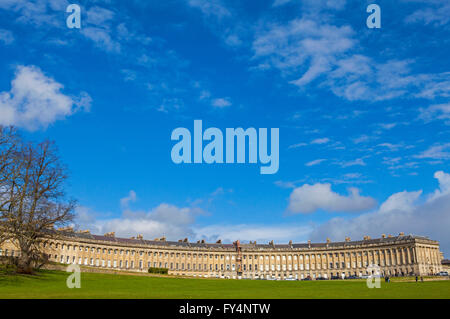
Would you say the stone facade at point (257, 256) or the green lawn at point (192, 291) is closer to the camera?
the green lawn at point (192, 291)

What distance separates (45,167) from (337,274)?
105177mm

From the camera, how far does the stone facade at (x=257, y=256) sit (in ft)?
375

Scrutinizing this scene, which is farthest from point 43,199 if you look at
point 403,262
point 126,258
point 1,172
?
point 403,262

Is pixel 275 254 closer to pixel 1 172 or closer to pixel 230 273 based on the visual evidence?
pixel 230 273

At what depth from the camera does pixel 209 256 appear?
133625 millimetres

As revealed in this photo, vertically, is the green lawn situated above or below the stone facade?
below

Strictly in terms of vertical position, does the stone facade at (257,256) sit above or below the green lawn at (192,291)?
above

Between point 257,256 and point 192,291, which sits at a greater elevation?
point 257,256

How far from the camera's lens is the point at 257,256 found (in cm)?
13625

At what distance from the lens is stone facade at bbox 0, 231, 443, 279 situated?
114375mm

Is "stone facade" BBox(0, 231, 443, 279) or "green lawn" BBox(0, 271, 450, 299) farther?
"stone facade" BBox(0, 231, 443, 279)

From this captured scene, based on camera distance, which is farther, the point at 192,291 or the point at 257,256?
the point at 257,256
